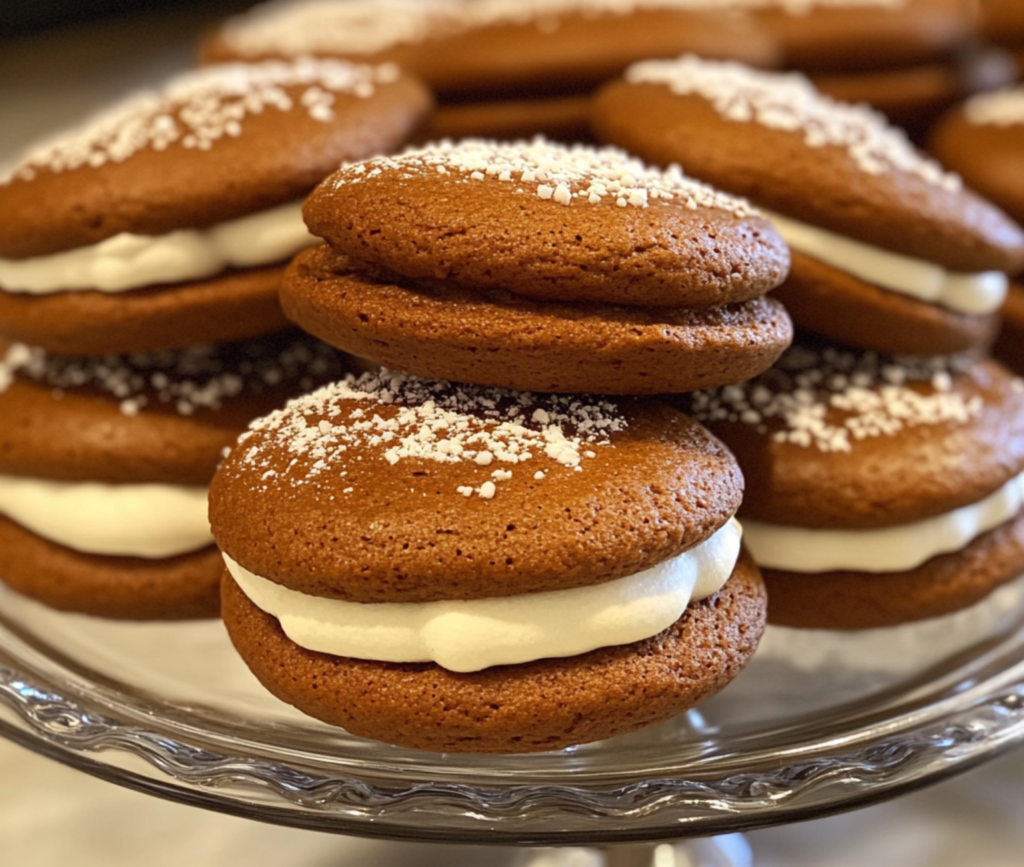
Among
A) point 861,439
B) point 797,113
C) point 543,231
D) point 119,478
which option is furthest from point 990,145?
point 119,478

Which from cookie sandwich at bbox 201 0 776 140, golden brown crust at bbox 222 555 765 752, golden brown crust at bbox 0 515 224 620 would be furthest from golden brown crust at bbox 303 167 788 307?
cookie sandwich at bbox 201 0 776 140

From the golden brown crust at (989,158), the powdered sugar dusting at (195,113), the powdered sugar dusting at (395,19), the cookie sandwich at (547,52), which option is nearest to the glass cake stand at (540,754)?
the powdered sugar dusting at (195,113)

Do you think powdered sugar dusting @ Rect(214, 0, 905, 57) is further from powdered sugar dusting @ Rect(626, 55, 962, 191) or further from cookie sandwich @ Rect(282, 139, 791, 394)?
cookie sandwich @ Rect(282, 139, 791, 394)

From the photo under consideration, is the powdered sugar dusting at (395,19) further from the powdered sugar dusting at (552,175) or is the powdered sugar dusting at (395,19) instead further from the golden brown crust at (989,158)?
the powdered sugar dusting at (552,175)

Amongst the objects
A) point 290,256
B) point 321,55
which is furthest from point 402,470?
point 321,55

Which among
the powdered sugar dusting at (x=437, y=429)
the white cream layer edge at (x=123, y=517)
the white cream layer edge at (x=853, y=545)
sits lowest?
the white cream layer edge at (x=853, y=545)

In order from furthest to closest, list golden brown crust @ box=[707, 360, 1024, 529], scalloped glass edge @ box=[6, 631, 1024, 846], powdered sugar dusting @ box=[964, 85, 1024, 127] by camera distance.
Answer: powdered sugar dusting @ box=[964, 85, 1024, 127] < golden brown crust @ box=[707, 360, 1024, 529] < scalloped glass edge @ box=[6, 631, 1024, 846]

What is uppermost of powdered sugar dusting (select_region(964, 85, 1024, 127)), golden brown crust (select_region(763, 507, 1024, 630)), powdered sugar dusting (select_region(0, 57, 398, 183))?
powdered sugar dusting (select_region(0, 57, 398, 183))
